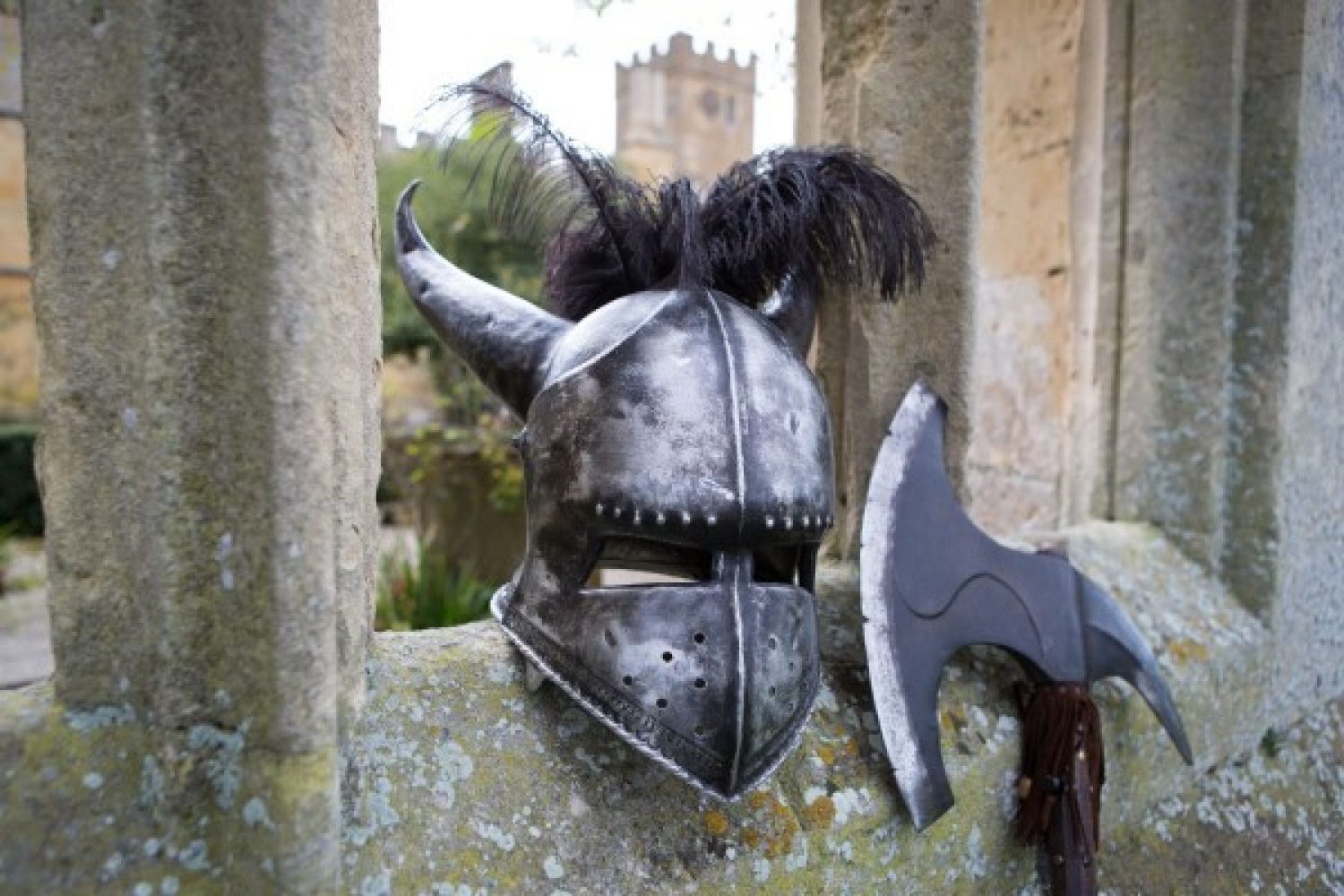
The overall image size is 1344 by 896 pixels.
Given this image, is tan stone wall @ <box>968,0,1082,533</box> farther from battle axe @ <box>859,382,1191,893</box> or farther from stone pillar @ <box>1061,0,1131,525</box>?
battle axe @ <box>859,382,1191,893</box>

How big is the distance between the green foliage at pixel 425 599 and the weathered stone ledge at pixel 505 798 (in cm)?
198

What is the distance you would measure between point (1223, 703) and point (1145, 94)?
4.32 feet

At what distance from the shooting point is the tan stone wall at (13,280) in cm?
903

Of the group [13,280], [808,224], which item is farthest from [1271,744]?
[13,280]

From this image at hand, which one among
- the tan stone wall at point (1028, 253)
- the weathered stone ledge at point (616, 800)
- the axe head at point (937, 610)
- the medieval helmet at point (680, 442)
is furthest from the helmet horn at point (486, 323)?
the tan stone wall at point (1028, 253)

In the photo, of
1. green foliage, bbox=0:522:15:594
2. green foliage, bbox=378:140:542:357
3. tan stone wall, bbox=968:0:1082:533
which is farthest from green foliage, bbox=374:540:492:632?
green foliage, bbox=0:522:15:594

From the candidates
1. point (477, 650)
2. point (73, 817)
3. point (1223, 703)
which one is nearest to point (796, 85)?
point (477, 650)

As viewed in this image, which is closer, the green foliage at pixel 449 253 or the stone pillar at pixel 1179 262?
the stone pillar at pixel 1179 262

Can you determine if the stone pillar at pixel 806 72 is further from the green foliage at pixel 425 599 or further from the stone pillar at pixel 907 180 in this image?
the green foliage at pixel 425 599

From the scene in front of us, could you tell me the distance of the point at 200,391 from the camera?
0.94m

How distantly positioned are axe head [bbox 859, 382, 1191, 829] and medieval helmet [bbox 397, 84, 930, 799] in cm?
20

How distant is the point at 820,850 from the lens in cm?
128

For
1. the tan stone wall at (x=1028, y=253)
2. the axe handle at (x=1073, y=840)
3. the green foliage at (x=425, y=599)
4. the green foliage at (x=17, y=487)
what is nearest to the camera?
the axe handle at (x=1073, y=840)

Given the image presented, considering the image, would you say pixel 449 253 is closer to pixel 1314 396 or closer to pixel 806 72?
pixel 806 72
